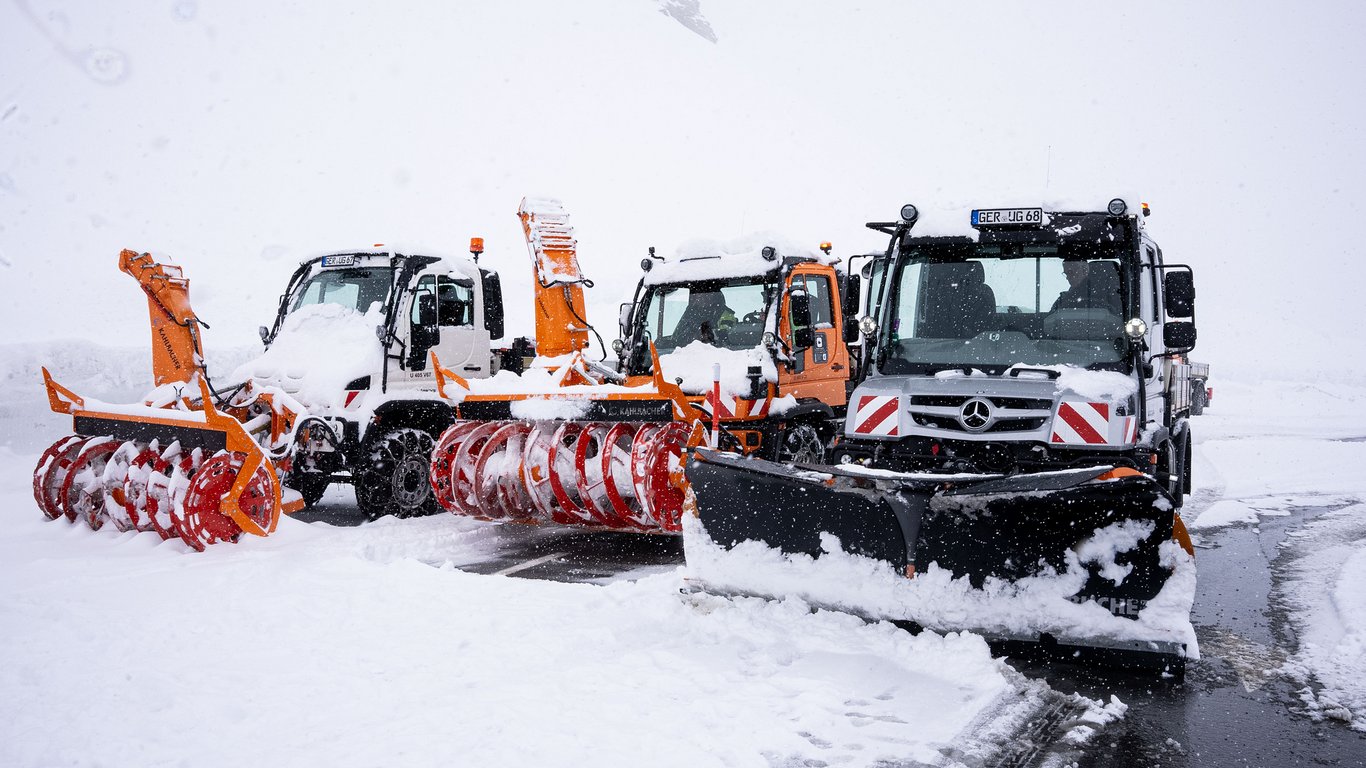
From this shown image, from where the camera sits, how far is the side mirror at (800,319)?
8031mm

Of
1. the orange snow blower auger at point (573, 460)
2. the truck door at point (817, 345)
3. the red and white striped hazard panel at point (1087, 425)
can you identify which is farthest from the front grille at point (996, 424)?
the truck door at point (817, 345)

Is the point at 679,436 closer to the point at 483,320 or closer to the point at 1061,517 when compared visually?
the point at 1061,517

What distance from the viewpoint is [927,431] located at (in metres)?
5.83

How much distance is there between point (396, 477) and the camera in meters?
9.35

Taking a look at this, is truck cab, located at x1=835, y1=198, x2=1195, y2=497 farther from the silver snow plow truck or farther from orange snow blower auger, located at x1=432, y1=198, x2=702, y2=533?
orange snow blower auger, located at x1=432, y1=198, x2=702, y2=533

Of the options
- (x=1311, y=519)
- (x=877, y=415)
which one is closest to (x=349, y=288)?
(x=877, y=415)

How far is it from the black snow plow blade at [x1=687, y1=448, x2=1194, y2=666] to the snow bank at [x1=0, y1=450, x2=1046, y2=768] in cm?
38

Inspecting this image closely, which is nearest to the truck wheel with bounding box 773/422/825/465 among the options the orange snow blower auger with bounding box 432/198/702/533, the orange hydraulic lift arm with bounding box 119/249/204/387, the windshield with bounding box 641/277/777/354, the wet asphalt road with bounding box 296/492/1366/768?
the windshield with bounding box 641/277/777/354

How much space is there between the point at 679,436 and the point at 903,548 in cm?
283

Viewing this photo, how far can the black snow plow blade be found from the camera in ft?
14.9

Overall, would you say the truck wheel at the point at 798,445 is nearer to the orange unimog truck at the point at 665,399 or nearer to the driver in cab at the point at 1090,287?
the orange unimog truck at the point at 665,399

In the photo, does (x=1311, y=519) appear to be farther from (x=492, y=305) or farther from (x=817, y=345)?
(x=492, y=305)

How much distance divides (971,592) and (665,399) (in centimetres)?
327

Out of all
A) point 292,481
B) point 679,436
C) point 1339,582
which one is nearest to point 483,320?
point 292,481
